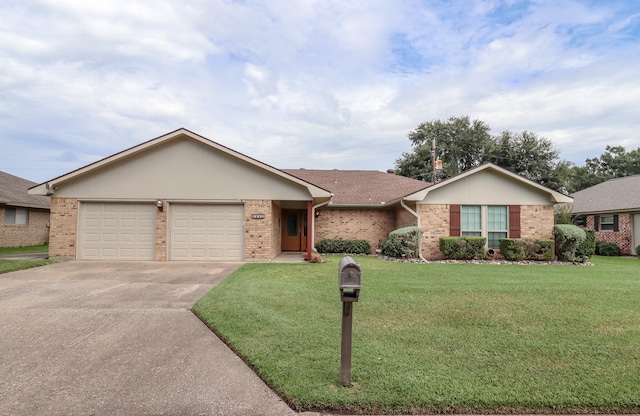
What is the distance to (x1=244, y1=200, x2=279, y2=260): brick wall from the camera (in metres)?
12.7

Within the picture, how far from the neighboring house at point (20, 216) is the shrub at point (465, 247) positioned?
20.5 meters

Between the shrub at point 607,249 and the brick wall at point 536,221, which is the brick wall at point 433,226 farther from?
the shrub at point 607,249

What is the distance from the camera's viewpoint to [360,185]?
19.4 meters

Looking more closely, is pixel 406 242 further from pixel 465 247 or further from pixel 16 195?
pixel 16 195

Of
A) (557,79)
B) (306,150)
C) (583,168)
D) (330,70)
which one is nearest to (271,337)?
(330,70)

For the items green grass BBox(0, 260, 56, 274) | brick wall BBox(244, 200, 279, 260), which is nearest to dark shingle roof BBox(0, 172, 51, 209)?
green grass BBox(0, 260, 56, 274)

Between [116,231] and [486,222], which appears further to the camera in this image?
[486,222]

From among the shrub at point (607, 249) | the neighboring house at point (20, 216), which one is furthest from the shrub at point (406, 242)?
the neighboring house at point (20, 216)

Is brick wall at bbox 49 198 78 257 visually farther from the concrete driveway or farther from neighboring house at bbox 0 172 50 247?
neighboring house at bbox 0 172 50 247

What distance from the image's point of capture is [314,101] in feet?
64.6

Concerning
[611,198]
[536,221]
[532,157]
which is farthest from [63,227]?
[532,157]

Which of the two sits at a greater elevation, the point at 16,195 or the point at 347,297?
the point at 16,195

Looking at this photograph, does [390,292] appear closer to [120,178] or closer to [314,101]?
[120,178]

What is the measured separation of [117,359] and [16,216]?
20.7 metres
